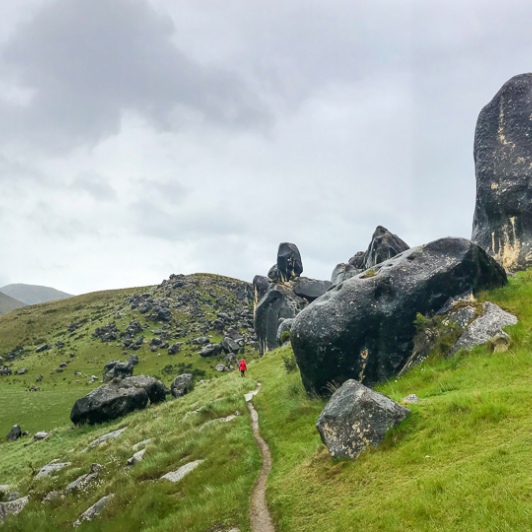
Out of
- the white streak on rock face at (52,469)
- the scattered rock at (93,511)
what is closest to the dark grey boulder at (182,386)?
the white streak on rock face at (52,469)

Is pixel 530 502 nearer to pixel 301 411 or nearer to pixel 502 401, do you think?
pixel 502 401

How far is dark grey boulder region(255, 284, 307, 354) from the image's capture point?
2985 inches

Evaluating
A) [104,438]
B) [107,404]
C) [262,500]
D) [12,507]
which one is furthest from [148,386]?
[262,500]

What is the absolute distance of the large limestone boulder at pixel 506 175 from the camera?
96.3 feet

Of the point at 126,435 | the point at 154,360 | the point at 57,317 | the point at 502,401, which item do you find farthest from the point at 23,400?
the point at 57,317

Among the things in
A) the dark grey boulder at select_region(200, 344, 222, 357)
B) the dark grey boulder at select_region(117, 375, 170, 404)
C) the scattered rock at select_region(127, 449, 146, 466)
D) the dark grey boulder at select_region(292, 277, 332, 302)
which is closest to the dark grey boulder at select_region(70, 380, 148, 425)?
the dark grey boulder at select_region(117, 375, 170, 404)

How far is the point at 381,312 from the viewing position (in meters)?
Answer: 21.8

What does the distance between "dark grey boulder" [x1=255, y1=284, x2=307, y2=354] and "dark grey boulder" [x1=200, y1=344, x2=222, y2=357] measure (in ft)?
57.5

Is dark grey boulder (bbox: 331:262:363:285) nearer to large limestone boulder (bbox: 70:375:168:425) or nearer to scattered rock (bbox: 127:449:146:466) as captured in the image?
large limestone boulder (bbox: 70:375:168:425)

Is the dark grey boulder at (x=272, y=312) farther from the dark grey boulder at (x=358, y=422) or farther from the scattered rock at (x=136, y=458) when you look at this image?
the dark grey boulder at (x=358, y=422)

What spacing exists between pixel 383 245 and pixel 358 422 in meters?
41.4

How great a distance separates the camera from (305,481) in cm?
1320

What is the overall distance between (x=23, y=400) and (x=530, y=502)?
7550cm

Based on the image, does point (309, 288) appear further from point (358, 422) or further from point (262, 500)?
point (262, 500)
